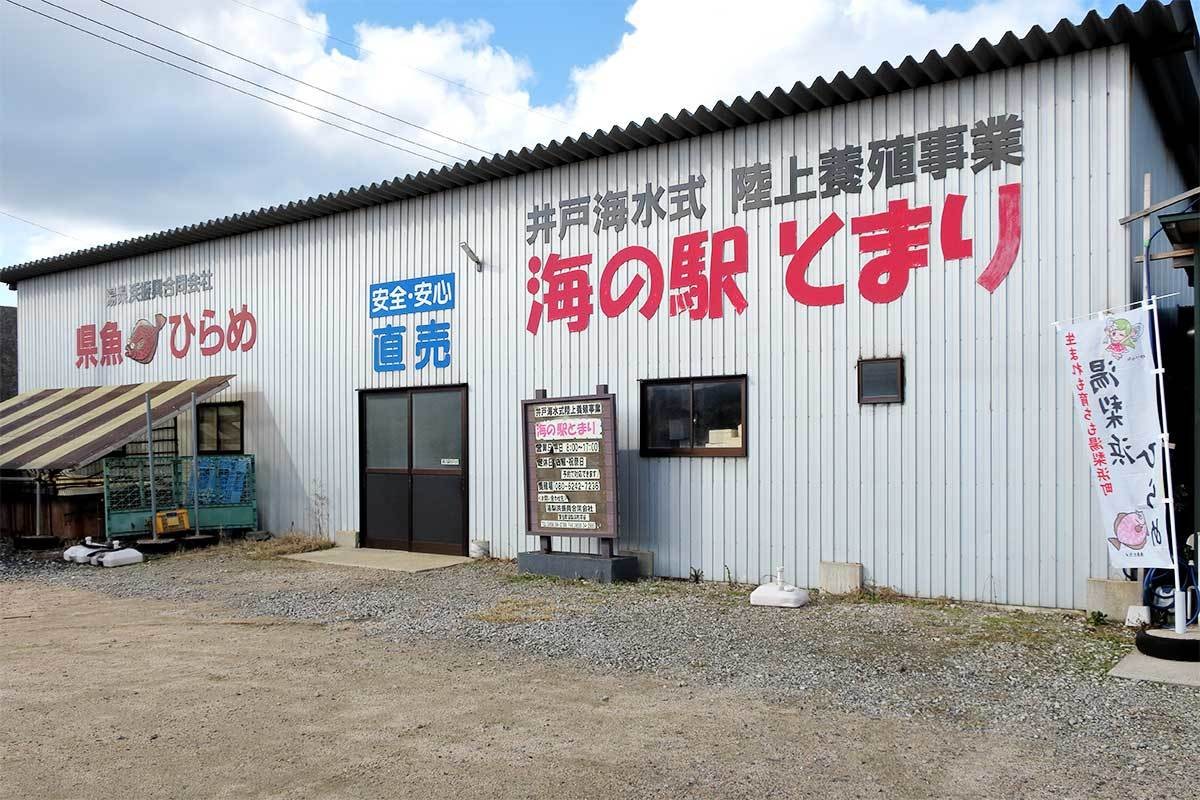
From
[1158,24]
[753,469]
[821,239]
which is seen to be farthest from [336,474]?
[1158,24]

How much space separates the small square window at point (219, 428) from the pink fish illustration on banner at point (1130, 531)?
11.7m

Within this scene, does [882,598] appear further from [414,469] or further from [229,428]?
[229,428]

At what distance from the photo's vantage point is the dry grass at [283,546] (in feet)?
40.6

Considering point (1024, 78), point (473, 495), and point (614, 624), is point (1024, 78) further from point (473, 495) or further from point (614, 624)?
point (473, 495)

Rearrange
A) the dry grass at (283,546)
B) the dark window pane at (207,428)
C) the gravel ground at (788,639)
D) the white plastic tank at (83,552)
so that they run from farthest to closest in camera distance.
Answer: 1. the dark window pane at (207,428)
2. the dry grass at (283,546)
3. the white plastic tank at (83,552)
4. the gravel ground at (788,639)

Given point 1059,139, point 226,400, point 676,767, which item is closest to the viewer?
point 676,767

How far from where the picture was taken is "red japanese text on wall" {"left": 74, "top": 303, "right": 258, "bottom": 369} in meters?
14.5

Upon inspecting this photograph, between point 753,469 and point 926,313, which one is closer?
point 926,313

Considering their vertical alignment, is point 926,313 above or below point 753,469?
above

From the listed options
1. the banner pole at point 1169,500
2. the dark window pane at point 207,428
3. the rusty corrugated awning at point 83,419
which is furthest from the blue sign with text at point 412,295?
the banner pole at point 1169,500

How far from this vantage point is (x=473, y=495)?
11.7m

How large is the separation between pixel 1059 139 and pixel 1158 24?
104 cm

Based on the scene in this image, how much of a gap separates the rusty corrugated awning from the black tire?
1136cm

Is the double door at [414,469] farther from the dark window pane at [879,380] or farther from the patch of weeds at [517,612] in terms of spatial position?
the dark window pane at [879,380]
